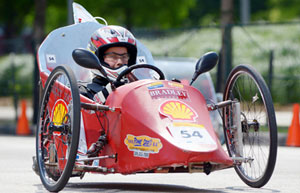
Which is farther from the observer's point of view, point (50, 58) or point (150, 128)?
point (50, 58)

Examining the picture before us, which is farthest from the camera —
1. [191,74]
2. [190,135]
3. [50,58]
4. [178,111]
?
[191,74]

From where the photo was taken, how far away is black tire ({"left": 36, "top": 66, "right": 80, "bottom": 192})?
22.3ft

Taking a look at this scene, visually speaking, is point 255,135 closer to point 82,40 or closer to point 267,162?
point 267,162

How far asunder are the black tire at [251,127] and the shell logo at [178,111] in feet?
2.06

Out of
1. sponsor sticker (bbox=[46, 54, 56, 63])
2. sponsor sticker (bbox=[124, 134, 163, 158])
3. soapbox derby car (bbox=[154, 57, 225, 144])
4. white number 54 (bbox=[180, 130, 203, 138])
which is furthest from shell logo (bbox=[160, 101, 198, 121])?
soapbox derby car (bbox=[154, 57, 225, 144])

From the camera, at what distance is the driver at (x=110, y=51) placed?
8.01 m

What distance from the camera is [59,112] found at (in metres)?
7.48

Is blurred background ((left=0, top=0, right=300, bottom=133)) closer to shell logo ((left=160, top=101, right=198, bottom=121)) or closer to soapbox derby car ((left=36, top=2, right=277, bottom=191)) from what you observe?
soapbox derby car ((left=36, top=2, right=277, bottom=191))

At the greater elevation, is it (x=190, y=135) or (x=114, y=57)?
(x=114, y=57)

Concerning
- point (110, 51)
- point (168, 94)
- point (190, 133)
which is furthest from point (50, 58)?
point (190, 133)

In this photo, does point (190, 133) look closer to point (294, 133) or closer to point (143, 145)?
point (143, 145)

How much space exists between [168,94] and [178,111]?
22 cm

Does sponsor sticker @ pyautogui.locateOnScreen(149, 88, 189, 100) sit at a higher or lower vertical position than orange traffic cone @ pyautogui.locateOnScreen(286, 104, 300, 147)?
higher

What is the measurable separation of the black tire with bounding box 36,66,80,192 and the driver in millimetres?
415
